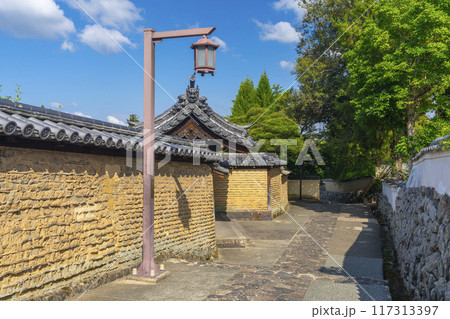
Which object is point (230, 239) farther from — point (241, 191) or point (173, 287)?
point (241, 191)

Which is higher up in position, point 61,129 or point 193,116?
point 193,116

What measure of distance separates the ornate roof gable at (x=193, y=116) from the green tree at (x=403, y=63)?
20.2 ft

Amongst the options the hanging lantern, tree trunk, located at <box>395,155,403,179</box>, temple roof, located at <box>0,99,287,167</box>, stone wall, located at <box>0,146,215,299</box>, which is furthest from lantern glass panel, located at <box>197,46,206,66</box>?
tree trunk, located at <box>395,155,403,179</box>

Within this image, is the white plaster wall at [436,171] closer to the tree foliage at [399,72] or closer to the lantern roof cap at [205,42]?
the lantern roof cap at [205,42]

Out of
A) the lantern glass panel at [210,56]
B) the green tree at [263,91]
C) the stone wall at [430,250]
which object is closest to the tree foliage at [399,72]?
the stone wall at [430,250]

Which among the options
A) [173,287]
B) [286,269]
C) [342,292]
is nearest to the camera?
[173,287]

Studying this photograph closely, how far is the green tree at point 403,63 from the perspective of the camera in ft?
47.0

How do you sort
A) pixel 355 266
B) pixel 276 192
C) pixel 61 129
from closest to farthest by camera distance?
pixel 61 129
pixel 355 266
pixel 276 192

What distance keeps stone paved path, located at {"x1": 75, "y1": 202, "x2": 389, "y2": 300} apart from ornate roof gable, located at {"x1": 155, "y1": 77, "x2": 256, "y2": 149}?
13.2ft

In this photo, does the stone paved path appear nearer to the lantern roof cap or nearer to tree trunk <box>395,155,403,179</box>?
tree trunk <box>395,155,403,179</box>

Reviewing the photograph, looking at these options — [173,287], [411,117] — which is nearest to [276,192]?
[411,117]

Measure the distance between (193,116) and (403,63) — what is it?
28.7 ft

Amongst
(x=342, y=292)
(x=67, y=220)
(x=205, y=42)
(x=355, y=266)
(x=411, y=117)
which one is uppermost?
(x=411, y=117)

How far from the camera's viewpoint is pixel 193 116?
45.3 ft
